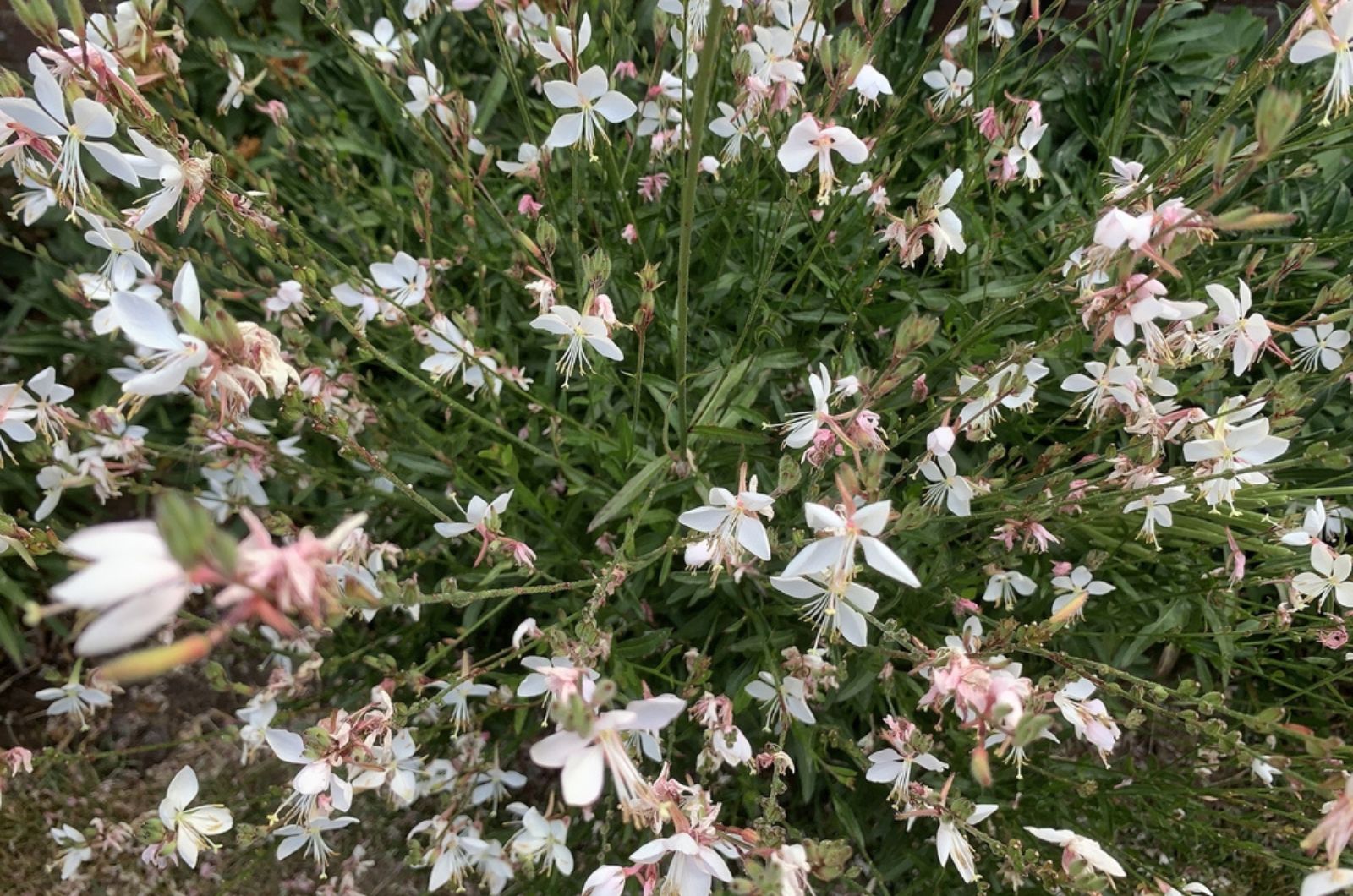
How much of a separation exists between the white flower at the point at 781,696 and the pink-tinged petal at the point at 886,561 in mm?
590

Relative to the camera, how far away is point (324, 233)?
2555mm

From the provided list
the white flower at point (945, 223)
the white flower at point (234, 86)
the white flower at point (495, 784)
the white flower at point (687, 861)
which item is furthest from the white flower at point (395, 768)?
the white flower at point (234, 86)

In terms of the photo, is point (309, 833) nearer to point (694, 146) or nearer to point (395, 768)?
point (395, 768)

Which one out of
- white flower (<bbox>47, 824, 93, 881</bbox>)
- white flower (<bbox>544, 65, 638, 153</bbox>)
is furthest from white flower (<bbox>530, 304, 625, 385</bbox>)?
white flower (<bbox>47, 824, 93, 881</bbox>)

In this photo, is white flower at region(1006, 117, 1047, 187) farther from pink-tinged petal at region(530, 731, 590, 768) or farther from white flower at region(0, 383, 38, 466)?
white flower at region(0, 383, 38, 466)

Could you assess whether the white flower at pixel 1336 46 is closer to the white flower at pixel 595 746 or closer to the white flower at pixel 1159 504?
the white flower at pixel 1159 504

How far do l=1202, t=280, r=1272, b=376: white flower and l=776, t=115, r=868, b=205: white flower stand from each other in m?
0.58

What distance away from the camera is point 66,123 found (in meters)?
1.22

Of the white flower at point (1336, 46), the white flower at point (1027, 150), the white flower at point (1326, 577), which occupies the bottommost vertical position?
the white flower at point (1326, 577)

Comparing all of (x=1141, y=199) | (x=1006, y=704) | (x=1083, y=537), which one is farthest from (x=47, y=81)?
(x=1083, y=537)

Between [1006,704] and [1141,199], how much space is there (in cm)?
85

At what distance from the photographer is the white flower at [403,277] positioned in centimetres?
182

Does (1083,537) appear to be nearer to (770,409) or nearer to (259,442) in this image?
(770,409)

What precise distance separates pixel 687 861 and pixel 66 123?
1.23 m
